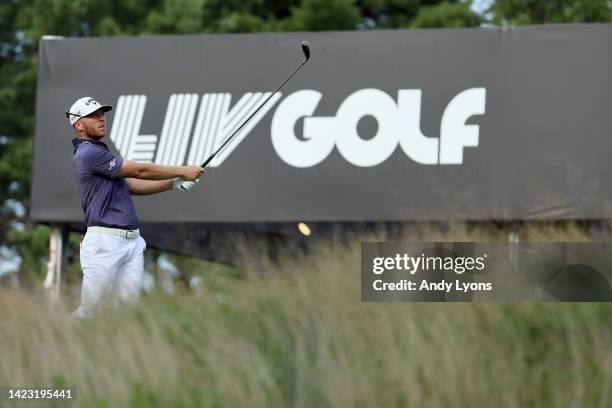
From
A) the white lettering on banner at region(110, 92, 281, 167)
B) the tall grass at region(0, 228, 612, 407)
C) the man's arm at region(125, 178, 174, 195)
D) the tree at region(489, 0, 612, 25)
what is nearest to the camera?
the tall grass at region(0, 228, 612, 407)

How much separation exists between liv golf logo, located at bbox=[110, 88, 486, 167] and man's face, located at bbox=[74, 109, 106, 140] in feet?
11.3

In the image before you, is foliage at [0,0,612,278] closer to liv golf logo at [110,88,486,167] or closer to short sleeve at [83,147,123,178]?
liv golf logo at [110,88,486,167]

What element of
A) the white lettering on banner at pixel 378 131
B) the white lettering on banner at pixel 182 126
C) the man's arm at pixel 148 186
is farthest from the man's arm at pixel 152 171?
the white lettering on banner at pixel 182 126

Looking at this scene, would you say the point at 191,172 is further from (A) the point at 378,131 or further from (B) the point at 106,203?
(A) the point at 378,131

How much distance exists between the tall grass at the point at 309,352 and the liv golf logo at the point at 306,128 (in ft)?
14.6

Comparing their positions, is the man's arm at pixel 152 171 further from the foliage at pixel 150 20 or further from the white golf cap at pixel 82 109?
the foliage at pixel 150 20

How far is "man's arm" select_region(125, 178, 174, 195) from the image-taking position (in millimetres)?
10656

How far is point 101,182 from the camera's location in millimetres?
10336

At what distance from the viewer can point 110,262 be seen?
10.2 metres

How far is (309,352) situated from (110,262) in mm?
2481

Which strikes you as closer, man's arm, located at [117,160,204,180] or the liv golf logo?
man's arm, located at [117,160,204,180]

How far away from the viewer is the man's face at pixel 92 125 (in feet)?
34.1

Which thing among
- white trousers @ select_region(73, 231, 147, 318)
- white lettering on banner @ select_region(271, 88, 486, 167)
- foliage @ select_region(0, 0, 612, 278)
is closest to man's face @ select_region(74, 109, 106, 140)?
white trousers @ select_region(73, 231, 147, 318)

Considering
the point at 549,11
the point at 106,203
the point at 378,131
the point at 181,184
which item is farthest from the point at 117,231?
the point at 549,11
